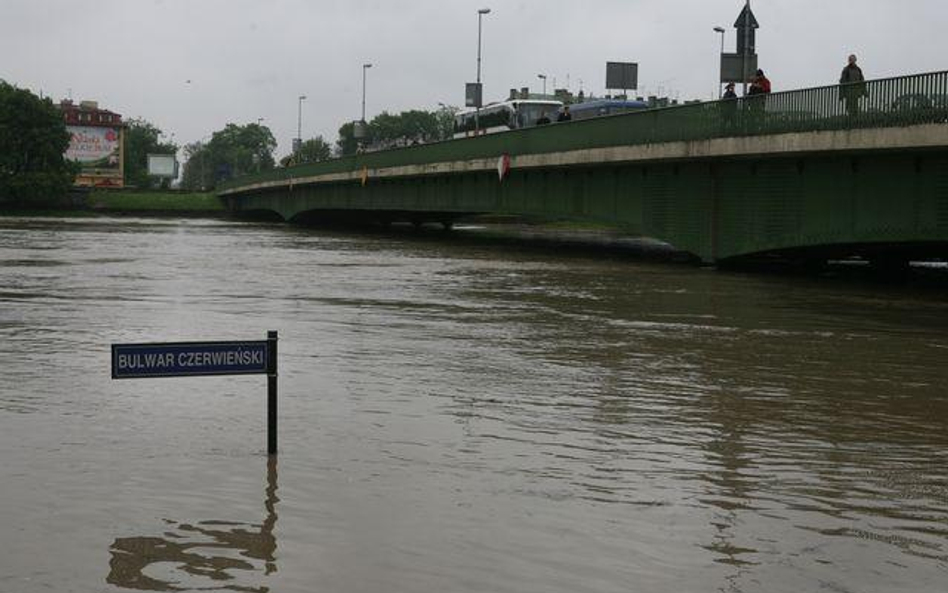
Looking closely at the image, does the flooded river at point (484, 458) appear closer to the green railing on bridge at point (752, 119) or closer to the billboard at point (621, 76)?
the green railing on bridge at point (752, 119)

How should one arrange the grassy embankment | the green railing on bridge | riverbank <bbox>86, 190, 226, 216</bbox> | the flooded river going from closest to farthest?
the flooded river
the green railing on bridge
riverbank <bbox>86, 190, 226, 216</bbox>
the grassy embankment

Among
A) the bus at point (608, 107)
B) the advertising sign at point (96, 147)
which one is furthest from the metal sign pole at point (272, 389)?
the advertising sign at point (96, 147)

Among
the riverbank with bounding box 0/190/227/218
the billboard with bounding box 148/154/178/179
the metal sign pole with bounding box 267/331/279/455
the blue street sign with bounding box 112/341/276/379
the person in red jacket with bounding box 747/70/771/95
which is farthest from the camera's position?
the billboard with bounding box 148/154/178/179

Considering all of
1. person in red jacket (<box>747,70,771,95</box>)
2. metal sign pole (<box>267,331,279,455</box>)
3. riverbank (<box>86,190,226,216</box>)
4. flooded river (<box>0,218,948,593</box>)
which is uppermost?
person in red jacket (<box>747,70,771,95</box>)

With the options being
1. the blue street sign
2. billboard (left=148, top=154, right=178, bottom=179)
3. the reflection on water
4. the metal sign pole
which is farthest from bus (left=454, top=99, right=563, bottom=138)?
billboard (left=148, top=154, right=178, bottom=179)

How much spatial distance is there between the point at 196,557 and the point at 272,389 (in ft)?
7.36

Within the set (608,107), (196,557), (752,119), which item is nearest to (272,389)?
(196,557)

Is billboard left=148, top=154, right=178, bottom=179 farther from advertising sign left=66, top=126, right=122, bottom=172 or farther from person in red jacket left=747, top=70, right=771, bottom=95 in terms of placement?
person in red jacket left=747, top=70, right=771, bottom=95

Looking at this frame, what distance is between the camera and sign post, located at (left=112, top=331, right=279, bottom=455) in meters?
7.85

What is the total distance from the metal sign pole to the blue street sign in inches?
0.7

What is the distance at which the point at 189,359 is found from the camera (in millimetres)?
8078

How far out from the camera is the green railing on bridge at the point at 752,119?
24.6 m

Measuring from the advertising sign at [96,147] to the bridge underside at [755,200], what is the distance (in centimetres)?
13805

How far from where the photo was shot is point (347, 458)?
29.8 feet
